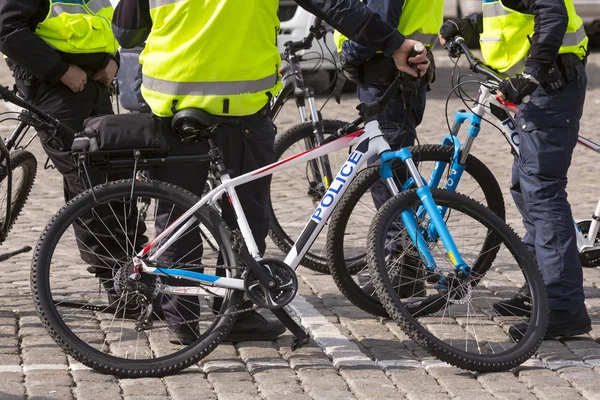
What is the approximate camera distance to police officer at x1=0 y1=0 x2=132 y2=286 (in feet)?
19.3

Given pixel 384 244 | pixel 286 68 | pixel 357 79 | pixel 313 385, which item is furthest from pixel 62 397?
pixel 286 68

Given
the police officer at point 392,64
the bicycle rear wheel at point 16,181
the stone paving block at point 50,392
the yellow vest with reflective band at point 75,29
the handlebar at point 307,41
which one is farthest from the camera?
the handlebar at point 307,41

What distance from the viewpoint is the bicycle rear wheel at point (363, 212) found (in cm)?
593

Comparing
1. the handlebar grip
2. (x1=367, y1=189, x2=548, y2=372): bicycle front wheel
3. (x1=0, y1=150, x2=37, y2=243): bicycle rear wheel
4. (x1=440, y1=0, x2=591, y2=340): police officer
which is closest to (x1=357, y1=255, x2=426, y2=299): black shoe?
(x1=367, y1=189, x2=548, y2=372): bicycle front wheel

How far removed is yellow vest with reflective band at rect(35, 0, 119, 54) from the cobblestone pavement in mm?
1343

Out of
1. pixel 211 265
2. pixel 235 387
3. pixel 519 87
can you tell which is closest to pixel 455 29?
pixel 519 87

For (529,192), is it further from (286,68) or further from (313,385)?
(286,68)

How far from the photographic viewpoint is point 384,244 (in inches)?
212

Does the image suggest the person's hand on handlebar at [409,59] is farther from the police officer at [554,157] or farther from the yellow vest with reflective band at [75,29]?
the yellow vest with reflective band at [75,29]

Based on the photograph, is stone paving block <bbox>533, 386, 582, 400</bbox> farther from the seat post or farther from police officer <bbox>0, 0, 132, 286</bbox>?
police officer <bbox>0, 0, 132, 286</bbox>

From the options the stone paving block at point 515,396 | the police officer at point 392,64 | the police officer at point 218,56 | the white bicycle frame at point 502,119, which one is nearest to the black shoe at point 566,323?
the white bicycle frame at point 502,119

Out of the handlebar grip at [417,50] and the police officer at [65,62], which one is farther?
the police officer at [65,62]

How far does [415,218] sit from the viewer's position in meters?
5.54

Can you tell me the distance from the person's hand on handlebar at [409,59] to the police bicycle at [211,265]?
19 centimetres
